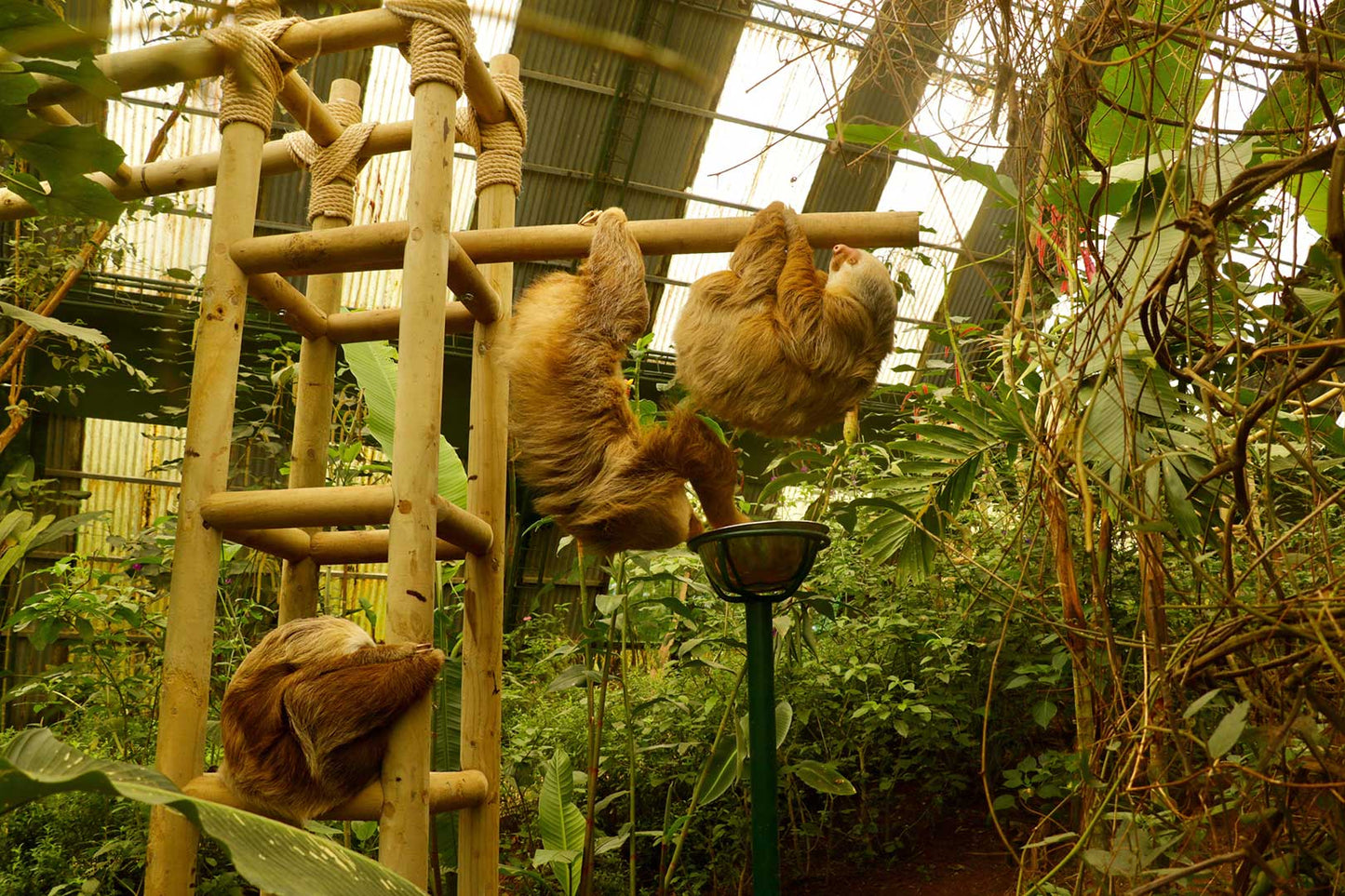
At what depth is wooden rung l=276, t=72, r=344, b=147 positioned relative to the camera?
2.61 m

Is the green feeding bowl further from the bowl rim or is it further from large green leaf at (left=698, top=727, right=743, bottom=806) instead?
large green leaf at (left=698, top=727, right=743, bottom=806)

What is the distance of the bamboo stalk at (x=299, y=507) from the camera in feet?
6.95

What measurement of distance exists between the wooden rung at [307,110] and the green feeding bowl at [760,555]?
60.9 inches

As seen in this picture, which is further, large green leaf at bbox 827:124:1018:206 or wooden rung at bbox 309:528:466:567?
large green leaf at bbox 827:124:1018:206

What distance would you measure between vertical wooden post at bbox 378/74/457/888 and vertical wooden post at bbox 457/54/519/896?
456 mm

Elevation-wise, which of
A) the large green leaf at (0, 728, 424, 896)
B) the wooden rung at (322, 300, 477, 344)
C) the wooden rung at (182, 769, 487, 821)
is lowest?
the wooden rung at (182, 769, 487, 821)

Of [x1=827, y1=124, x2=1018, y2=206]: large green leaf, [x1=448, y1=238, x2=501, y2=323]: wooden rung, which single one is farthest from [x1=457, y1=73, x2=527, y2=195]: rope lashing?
[x1=827, y1=124, x2=1018, y2=206]: large green leaf

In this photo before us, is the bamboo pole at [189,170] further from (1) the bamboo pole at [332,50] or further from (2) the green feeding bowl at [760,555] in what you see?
(2) the green feeding bowl at [760,555]

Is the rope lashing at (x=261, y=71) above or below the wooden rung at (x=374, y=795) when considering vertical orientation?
above

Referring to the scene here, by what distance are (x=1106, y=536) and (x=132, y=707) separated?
412 centimetres

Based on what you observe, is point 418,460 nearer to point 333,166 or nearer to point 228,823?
point 228,823

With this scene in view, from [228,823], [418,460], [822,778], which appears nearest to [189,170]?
[418,460]

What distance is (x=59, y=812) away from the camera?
4.11m

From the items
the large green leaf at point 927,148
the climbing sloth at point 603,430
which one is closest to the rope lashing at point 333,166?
the climbing sloth at point 603,430
